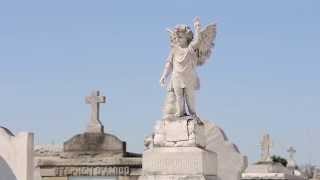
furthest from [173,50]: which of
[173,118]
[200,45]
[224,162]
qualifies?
[224,162]

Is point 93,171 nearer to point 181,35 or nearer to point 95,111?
point 95,111

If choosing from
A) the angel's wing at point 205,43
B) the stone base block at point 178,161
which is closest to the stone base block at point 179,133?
the stone base block at point 178,161

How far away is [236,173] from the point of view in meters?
14.4

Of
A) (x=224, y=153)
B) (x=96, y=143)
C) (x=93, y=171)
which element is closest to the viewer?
(x=224, y=153)

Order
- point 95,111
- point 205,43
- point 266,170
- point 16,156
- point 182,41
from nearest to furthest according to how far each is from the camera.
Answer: point 182,41 → point 205,43 → point 16,156 → point 95,111 → point 266,170

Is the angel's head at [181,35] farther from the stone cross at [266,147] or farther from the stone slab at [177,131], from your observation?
the stone cross at [266,147]

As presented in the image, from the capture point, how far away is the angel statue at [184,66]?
12.3 metres

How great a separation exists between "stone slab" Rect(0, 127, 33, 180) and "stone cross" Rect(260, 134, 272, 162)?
427 inches

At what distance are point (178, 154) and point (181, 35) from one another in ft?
7.42

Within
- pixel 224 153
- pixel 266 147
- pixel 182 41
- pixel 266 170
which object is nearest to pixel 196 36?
pixel 182 41

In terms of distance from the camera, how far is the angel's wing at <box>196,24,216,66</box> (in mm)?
12555

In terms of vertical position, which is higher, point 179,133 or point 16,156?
point 179,133

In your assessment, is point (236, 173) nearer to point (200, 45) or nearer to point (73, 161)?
point (200, 45)

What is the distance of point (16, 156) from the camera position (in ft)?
47.2
